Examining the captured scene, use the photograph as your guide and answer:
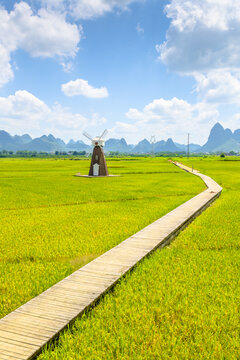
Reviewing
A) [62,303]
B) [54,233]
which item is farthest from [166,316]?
[54,233]

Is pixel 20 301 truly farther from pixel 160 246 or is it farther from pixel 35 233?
pixel 35 233

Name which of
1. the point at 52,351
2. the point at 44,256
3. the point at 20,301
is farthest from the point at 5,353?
the point at 44,256

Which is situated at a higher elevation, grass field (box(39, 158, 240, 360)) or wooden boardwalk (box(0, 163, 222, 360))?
wooden boardwalk (box(0, 163, 222, 360))

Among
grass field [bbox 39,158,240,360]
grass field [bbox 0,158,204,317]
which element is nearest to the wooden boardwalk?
grass field [bbox 39,158,240,360]

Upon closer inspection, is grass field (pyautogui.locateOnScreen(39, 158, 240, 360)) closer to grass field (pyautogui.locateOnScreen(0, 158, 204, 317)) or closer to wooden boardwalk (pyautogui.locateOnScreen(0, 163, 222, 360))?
wooden boardwalk (pyautogui.locateOnScreen(0, 163, 222, 360))

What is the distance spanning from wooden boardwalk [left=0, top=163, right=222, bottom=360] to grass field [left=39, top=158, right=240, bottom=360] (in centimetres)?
17

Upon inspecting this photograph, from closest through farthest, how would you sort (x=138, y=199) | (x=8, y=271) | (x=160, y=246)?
(x=8, y=271) → (x=160, y=246) → (x=138, y=199)

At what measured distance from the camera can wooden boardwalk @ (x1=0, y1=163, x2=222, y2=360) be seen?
3.33 metres

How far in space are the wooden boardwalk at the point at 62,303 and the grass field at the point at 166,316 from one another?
0.56 feet

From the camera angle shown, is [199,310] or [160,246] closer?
[199,310]

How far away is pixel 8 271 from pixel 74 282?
6.41ft

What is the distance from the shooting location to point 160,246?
7.27 meters

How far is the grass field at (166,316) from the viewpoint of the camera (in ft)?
11.4

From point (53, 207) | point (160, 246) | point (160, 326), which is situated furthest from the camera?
point (53, 207)
